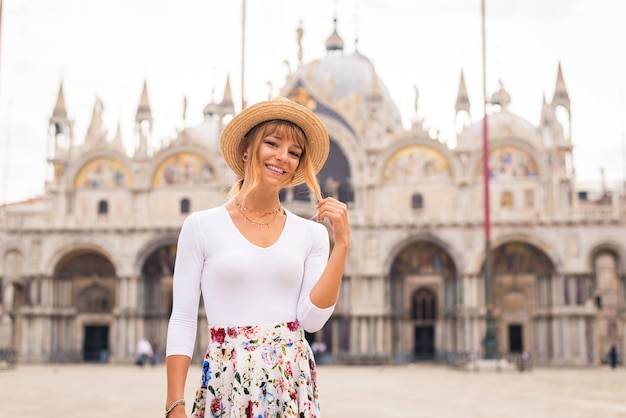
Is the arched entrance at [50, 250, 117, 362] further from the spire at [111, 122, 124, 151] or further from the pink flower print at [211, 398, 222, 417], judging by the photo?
the pink flower print at [211, 398, 222, 417]

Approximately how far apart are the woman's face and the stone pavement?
10766mm

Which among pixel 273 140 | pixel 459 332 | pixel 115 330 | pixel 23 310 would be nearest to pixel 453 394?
pixel 273 140

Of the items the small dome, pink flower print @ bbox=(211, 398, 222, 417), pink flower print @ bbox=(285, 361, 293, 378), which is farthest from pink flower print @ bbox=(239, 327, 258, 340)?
the small dome

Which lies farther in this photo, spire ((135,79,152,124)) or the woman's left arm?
Result: spire ((135,79,152,124))

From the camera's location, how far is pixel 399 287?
41.8 metres

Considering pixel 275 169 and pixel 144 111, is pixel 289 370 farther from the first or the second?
pixel 144 111

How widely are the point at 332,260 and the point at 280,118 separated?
77cm

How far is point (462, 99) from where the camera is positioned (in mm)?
44125

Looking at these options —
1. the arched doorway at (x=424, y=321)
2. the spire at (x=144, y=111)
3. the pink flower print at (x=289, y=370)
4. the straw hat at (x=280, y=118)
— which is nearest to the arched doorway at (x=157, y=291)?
the spire at (x=144, y=111)

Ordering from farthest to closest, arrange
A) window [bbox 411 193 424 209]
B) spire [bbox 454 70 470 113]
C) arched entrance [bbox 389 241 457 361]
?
1. spire [bbox 454 70 470 113]
2. window [bbox 411 193 424 209]
3. arched entrance [bbox 389 241 457 361]

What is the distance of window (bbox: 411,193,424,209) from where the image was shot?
41469 mm

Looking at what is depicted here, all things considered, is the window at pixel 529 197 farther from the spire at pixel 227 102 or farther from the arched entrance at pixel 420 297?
the spire at pixel 227 102

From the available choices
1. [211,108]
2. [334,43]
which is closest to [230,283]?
[334,43]

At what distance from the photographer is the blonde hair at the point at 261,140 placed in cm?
412
